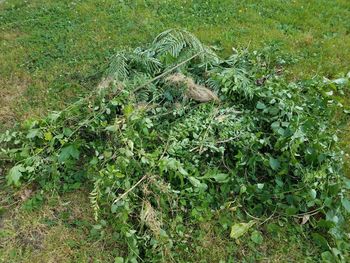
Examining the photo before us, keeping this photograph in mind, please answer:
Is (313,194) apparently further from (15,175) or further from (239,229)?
(15,175)

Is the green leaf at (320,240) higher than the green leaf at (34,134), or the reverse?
the green leaf at (34,134)

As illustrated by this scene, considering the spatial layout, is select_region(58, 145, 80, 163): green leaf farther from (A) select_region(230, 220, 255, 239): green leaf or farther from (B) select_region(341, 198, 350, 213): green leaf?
(B) select_region(341, 198, 350, 213): green leaf

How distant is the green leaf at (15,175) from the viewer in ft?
9.73

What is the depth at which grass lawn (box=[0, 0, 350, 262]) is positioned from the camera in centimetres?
274

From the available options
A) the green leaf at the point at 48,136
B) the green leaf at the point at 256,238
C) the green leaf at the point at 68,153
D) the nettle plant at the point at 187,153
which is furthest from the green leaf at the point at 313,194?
the green leaf at the point at 48,136

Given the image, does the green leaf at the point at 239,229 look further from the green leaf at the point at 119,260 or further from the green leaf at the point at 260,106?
the green leaf at the point at 260,106

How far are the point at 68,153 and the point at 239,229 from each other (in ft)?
4.52

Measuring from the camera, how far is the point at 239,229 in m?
2.75

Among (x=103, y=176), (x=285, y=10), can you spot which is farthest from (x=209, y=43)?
(x=103, y=176)

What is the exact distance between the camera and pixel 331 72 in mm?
4254

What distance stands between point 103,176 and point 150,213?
41 cm

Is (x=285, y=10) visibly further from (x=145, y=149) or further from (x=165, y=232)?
(x=165, y=232)

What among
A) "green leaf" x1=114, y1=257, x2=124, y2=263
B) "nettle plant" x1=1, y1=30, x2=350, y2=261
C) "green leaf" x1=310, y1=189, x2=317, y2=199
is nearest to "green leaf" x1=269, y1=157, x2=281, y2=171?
"nettle plant" x1=1, y1=30, x2=350, y2=261

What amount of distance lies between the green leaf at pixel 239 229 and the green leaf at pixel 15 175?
1584mm
